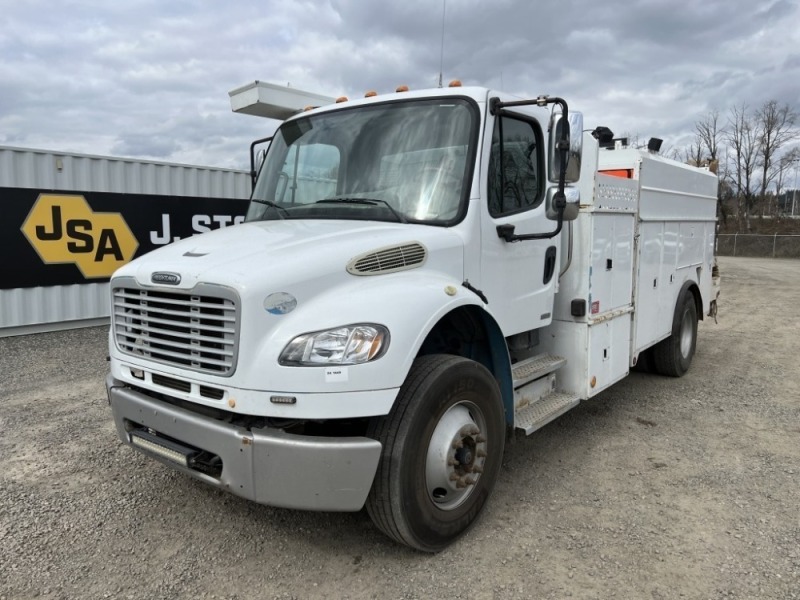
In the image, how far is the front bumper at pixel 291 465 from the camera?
105 inches

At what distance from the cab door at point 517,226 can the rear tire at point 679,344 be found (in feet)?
9.63

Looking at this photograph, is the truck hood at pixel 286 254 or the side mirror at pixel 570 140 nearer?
the truck hood at pixel 286 254

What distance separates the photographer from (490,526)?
11.4ft

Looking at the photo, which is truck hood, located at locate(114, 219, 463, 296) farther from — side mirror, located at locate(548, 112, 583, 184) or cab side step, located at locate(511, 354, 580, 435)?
cab side step, located at locate(511, 354, 580, 435)

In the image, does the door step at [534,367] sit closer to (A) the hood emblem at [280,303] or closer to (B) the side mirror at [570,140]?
(B) the side mirror at [570,140]

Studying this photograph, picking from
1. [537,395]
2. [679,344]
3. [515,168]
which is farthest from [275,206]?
[679,344]

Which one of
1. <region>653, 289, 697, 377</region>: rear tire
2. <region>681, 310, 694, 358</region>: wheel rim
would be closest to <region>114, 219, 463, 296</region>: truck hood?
<region>653, 289, 697, 377</region>: rear tire

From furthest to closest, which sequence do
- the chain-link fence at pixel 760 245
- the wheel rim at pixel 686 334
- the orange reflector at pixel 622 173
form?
1. the chain-link fence at pixel 760 245
2. the wheel rim at pixel 686 334
3. the orange reflector at pixel 622 173

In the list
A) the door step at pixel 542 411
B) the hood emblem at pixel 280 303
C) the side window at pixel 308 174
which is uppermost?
the side window at pixel 308 174

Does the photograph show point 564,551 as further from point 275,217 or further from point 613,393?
point 613,393

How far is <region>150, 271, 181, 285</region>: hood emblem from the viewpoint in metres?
2.90

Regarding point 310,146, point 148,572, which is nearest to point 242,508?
point 148,572

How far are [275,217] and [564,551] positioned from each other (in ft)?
8.65

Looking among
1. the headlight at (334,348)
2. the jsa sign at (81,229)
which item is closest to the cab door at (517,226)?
the headlight at (334,348)
